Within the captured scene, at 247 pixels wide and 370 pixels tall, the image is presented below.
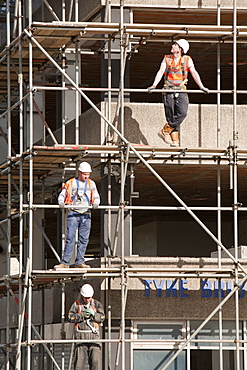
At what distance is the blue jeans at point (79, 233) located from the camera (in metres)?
19.0

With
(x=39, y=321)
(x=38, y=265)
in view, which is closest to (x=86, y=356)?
(x=39, y=321)

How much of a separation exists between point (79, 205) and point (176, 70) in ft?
10.3

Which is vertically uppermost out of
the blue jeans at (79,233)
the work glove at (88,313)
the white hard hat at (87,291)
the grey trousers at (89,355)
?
the blue jeans at (79,233)

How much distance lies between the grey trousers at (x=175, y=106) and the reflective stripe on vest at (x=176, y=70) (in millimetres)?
246

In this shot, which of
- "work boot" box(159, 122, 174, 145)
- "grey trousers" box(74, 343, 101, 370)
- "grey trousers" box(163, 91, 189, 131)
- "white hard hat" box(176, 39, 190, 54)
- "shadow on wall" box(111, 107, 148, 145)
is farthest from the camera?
"shadow on wall" box(111, 107, 148, 145)

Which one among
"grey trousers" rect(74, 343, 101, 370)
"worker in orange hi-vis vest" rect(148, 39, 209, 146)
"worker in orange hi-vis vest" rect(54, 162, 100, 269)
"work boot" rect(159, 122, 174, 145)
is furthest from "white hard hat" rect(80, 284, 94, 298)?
"worker in orange hi-vis vest" rect(148, 39, 209, 146)

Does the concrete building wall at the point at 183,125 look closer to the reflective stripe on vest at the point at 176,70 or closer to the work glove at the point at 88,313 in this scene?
the reflective stripe on vest at the point at 176,70

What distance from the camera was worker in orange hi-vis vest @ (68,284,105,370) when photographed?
18.7 m

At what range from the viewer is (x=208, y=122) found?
831 inches

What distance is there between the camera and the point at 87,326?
61.8 feet

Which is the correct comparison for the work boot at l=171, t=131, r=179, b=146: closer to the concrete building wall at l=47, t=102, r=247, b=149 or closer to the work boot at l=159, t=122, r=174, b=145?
the work boot at l=159, t=122, r=174, b=145

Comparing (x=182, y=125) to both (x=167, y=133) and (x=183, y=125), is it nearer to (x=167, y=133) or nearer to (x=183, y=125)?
(x=183, y=125)

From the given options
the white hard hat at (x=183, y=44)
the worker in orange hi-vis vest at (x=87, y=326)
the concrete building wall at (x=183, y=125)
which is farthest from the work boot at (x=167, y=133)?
the worker in orange hi-vis vest at (x=87, y=326)

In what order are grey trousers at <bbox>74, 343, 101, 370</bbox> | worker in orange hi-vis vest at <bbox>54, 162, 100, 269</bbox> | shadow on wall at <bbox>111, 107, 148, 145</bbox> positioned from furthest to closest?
shadow on wall at <bbox>111, 107, 148, 145</bbox> → worker in orange hi-vis vest at <bbox>54, 162, 100, 269</bbox> → grey trousers at <bbox>74, 343, 101, 370</bbox>
